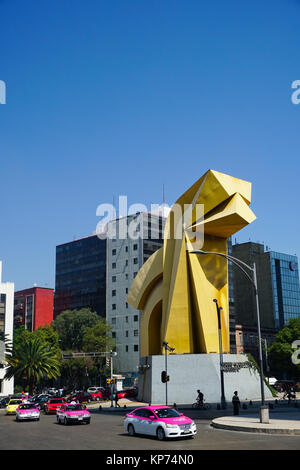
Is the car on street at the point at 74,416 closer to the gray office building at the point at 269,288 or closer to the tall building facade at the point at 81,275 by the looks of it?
the tall building facade at the point at 81,275

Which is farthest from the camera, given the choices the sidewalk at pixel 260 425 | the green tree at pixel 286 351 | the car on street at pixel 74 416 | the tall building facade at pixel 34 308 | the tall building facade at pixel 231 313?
the tall building facade at pixel 34 308

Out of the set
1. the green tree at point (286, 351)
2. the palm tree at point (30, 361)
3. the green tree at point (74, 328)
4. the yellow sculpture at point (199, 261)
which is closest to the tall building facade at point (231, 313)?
the green tree at point (286, 351)

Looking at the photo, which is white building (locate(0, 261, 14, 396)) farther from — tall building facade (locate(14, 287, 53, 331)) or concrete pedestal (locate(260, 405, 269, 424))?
concrete pedestal (locate(260, 405, 269, 424))

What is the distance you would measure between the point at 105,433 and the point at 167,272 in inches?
919

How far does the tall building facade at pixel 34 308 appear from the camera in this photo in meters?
143

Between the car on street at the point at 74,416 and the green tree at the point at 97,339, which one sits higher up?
the green tree at the point at 97,339

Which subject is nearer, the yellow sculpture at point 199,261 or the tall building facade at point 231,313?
the yellow sculpture at point 199,261

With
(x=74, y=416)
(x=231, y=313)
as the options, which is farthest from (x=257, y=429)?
(x=231, y=313)

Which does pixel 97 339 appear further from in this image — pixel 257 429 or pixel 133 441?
pixel 133 441

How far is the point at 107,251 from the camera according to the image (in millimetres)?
→ 116000

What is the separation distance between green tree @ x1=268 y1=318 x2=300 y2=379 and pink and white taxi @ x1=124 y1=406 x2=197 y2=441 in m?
61.0

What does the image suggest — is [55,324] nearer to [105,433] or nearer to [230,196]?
[230,196]

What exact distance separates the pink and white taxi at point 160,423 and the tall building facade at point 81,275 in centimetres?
9650

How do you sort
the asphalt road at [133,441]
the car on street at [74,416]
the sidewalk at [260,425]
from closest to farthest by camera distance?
1. the asphalt road at [133,441]
2. the sidewalk at [260,425]
3. the car on street at [74,416]
